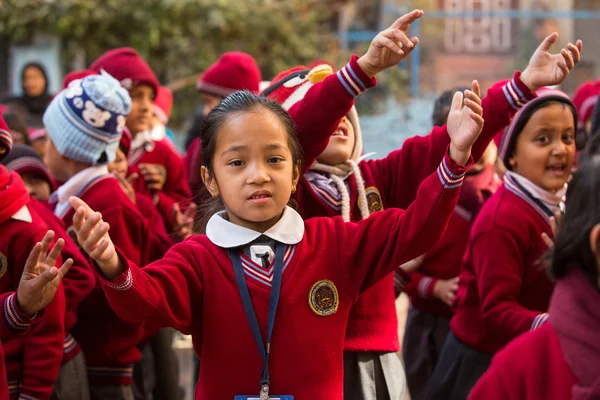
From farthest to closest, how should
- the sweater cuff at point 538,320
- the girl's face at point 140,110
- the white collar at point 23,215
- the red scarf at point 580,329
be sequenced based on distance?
1. the girl's face at point 140,110
2. the white collar at point 23,215
3. the sweater cuff at point 538,320
4. the red scarf at point 580,329

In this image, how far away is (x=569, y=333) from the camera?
6.68 ft

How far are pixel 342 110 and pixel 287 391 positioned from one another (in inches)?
39.7

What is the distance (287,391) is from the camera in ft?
9.29

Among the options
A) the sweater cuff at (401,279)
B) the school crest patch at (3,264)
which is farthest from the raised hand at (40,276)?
the sweater cuff at (401,279)

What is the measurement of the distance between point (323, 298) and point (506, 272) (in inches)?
40.4

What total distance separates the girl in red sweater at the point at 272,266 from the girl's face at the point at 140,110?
2729mm

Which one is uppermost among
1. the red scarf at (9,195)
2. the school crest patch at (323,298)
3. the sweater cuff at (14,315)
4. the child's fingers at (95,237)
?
the child's fingers at (95,237)

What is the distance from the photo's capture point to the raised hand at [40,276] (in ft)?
9.95

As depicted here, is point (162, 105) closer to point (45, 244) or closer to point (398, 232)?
point (45, 244)

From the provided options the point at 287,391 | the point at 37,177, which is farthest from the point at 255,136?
the point at 37,177

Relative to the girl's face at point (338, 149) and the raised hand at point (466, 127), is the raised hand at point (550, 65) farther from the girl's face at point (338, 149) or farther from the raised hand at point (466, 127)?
the girl's face at point (338, 149)

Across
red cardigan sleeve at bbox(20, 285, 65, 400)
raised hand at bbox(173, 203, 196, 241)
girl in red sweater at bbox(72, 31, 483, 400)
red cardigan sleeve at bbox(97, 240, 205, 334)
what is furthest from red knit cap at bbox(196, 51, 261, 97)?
red cardigan sleeve at bbox(97, 240, 205, 334)

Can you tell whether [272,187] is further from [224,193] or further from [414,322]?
[414,322]

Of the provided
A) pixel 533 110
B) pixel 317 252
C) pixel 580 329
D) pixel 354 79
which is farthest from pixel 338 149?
pixel 580 329
